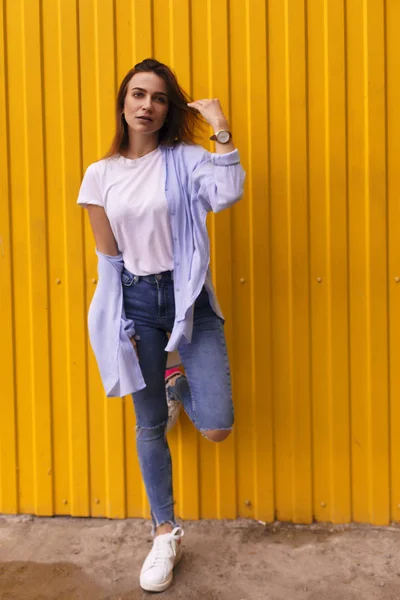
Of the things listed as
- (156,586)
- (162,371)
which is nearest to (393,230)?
(162,371)

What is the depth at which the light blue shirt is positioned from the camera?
8.57ft

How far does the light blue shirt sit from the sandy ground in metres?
0.86

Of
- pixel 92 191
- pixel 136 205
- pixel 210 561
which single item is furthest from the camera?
pixel 210 561

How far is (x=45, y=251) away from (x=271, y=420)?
1.47 meters

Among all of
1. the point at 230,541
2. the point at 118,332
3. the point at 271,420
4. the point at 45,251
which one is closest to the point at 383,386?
the point at 271,420

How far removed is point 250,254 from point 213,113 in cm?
84

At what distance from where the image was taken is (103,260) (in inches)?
109

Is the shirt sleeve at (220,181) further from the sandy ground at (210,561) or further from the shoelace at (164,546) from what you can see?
the sandy ground at (210,561)

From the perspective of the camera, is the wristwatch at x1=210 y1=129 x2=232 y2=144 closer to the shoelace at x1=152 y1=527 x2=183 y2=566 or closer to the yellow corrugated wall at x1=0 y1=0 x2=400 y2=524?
the yellow corrugated wall at x1=0 y1=0 x2=400 y2=524

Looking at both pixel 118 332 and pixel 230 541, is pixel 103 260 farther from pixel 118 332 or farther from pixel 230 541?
pixel 230 541

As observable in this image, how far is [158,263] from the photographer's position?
2.70 meters

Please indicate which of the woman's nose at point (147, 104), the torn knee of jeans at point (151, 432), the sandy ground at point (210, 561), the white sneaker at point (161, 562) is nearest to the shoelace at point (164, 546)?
the white sneaker at point (161, 562)

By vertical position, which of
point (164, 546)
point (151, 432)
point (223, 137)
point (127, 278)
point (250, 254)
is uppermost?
point (223, 137)

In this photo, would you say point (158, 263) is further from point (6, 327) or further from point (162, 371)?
point (6, 327)
